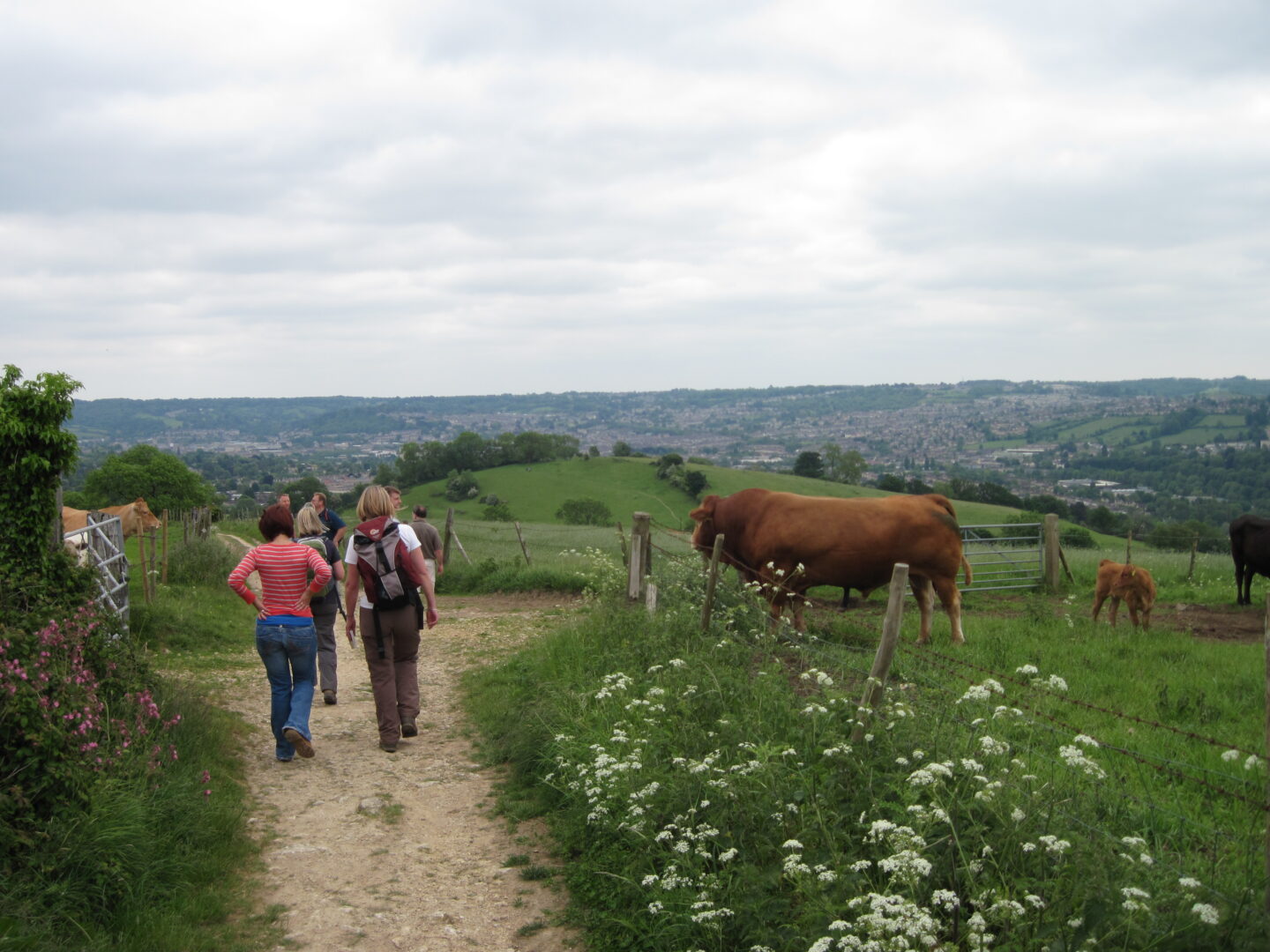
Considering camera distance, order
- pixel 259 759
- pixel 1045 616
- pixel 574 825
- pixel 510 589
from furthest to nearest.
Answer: pixel 510 589 → pixel 1045 616 → pixel 259 759 → pixel 574 825

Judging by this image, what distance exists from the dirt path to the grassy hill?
170ft

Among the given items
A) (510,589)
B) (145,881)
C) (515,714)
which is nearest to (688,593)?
(515,714)

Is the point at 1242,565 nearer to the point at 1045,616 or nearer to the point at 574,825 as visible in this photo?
the point at 1045,616

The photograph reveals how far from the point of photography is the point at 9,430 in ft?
21.4

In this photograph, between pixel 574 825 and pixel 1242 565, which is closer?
pixel 574 825

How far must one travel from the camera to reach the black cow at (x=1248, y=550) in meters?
14.0

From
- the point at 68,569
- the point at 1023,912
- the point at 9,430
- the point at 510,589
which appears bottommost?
the point at 510,589

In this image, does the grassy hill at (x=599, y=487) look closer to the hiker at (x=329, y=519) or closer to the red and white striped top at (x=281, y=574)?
the hiker at (x=329, y=519)

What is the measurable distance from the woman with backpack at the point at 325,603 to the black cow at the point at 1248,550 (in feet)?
41.9

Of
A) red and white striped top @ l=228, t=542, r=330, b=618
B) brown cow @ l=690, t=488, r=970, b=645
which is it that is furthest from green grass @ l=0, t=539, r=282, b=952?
brown cow @ l=690, t=488, r=970, b=645

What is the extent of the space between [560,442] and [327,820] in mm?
91427

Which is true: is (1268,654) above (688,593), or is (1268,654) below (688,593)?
above

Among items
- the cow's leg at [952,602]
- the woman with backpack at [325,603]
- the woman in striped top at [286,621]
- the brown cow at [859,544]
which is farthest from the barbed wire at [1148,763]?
the woman with backpack at [325,603]

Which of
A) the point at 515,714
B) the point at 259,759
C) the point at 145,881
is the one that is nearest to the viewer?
the point at 145,881
